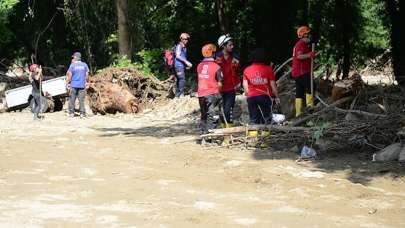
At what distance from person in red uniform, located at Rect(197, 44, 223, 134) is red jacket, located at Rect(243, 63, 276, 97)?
0.52 m

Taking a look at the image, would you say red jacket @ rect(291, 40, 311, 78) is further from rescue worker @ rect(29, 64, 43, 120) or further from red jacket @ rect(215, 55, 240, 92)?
rescue worker @ rect(29, 64, 43, 120)

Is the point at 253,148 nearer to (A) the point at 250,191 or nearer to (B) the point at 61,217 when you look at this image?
(A) the point at 250,191

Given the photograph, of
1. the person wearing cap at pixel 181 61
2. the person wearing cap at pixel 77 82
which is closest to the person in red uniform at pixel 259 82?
the person wearing cap at pixel 181 61

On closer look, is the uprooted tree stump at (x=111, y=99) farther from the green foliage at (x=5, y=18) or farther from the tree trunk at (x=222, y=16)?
the green foliage at (x=5, y=18)

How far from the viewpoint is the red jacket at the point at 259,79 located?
10.6 metres

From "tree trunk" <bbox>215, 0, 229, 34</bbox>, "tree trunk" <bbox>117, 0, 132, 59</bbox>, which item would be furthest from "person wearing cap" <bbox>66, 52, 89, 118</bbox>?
"tree trunk" <bbox>215, 0, 229, 34</bbox>

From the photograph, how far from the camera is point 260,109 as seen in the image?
1077 cm

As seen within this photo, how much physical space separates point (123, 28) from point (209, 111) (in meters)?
10.3

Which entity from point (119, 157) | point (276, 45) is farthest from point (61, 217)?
point (276, 45)

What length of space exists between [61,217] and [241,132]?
501cm

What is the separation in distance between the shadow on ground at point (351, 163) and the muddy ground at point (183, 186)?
14 mm

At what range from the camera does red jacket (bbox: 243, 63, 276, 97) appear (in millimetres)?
10586

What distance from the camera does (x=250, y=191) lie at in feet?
24.7

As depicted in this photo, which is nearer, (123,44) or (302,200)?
(302,200)
